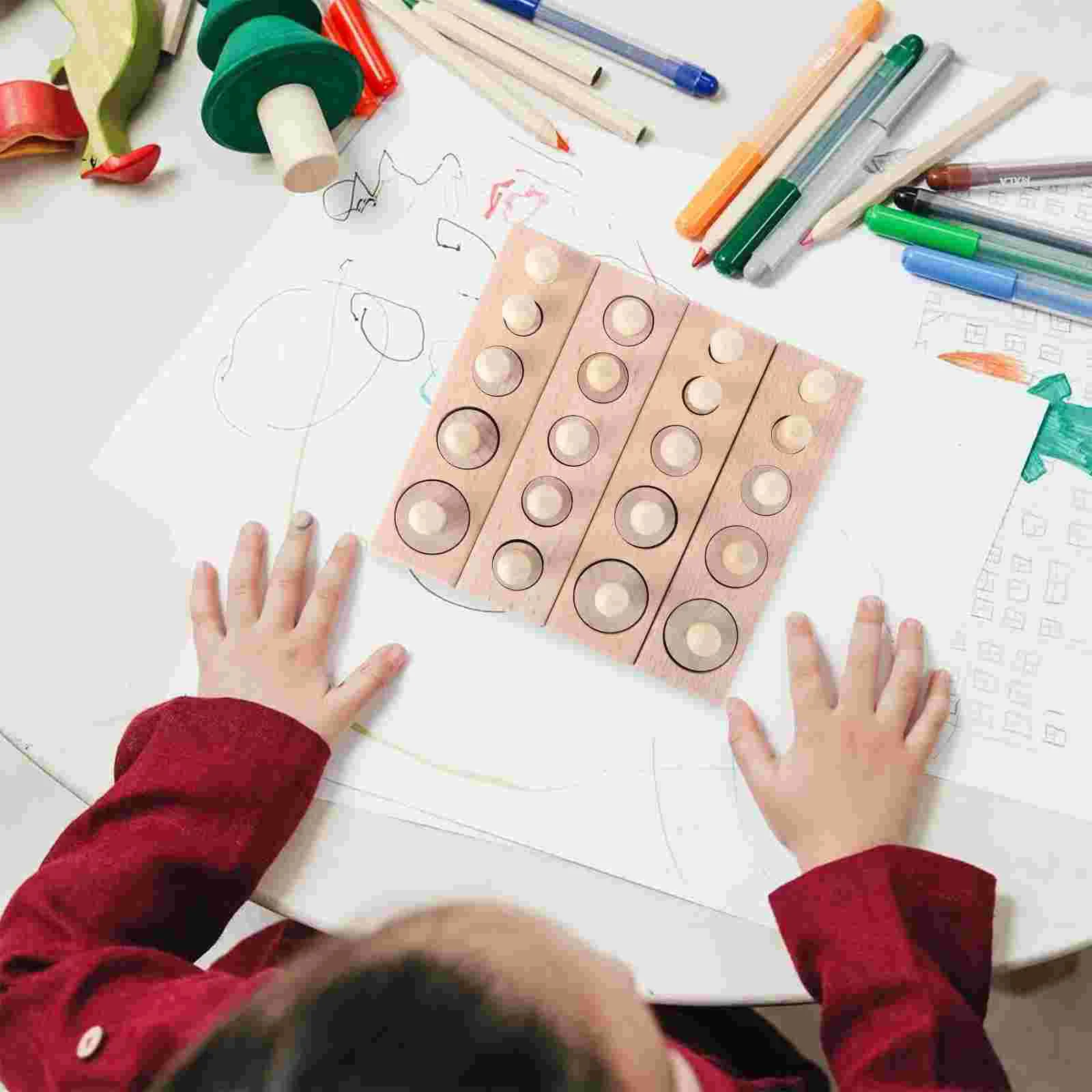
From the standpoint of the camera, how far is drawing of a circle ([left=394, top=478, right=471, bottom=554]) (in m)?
0.56

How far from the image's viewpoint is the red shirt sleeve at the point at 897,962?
0.49 meters

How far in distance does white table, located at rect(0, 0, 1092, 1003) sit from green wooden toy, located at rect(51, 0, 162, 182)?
0.6 inches

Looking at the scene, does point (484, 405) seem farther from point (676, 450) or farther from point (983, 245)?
point (983, 245)

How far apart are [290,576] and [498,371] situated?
0.49ft

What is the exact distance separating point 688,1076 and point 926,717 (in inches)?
7.9

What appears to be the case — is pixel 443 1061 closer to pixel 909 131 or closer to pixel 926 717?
pixel 926 717

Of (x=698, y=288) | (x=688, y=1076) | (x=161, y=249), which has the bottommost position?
(x=688, y=1076)

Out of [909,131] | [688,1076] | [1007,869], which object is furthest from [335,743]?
[909,131]

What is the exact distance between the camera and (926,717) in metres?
0.54

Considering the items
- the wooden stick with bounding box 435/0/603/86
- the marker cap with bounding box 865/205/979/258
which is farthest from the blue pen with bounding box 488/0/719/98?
the marker cap with bounding box 865/205/979/258

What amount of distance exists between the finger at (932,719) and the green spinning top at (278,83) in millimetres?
409

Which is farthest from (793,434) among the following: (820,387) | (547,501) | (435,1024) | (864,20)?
(435,1024)

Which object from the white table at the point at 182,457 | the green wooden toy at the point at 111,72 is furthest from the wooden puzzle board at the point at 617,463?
the green wooden toy at the point at 111,72

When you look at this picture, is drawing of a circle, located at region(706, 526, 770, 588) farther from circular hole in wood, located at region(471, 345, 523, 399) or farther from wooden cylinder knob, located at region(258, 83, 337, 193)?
wooden cylinder knob, located at region(258, 83, 337, 193)
